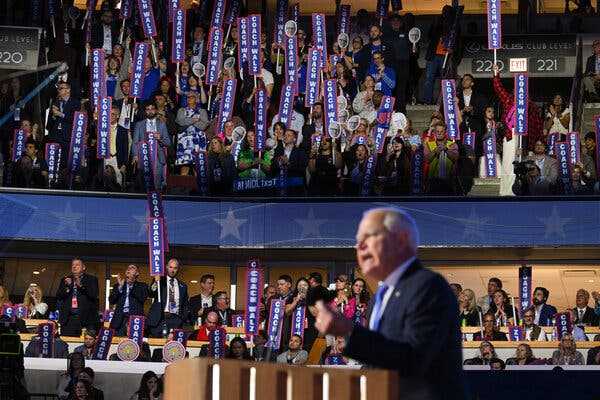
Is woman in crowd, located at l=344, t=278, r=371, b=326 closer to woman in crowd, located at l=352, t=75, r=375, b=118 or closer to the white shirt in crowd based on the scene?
the white shirt in crowd

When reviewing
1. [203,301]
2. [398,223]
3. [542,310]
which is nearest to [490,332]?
[542,310]

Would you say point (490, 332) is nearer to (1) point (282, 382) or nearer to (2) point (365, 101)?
(2) point (365, 101)

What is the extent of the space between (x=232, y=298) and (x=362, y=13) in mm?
5656

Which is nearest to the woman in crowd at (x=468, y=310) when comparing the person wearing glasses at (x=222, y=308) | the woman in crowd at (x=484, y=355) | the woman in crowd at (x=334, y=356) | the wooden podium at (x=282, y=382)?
the woman in crowd at (x=484, y=355)

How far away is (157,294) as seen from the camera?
22.7 m

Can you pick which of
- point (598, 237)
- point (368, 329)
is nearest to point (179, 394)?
point (368, 329)

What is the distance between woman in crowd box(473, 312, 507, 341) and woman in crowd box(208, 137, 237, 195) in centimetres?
568

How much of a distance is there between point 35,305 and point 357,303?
487 centimetres

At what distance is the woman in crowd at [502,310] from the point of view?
71.6 ft

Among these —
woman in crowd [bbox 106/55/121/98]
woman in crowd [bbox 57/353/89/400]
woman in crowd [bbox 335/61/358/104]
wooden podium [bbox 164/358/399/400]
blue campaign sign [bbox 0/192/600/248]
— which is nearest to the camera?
wooden podium [bbox 164/358/399/400]

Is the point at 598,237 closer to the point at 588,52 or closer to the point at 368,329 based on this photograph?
the point at 588,52

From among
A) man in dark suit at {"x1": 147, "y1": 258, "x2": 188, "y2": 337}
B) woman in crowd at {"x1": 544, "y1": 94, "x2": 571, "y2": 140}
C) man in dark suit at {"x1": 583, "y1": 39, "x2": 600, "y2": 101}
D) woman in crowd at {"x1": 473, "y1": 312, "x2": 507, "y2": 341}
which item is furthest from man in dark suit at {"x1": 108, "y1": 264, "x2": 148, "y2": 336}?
man in dark suit at {"x1": 583, "y1": 39, "x2": 600, "y2": 101}

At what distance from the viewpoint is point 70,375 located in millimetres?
18766

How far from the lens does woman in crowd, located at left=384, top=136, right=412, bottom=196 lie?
24.4 m
